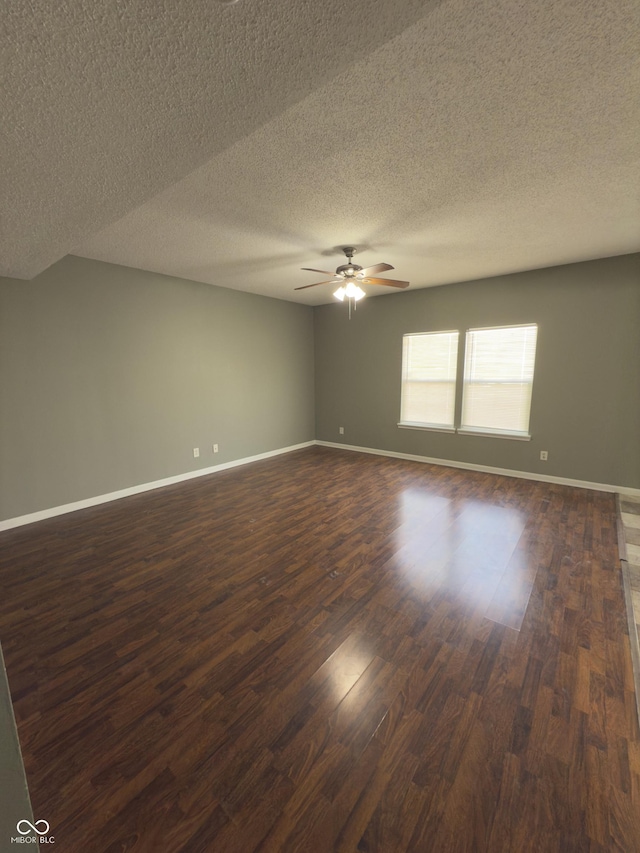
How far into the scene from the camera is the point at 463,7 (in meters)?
1.14

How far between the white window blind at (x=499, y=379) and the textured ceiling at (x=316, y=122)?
4.99 ft

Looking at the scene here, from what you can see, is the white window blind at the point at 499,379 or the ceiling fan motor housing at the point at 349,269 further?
the white window blind at the point at 499,379

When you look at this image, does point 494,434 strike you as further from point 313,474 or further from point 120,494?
point 120,494

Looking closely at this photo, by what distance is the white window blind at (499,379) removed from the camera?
174 inches

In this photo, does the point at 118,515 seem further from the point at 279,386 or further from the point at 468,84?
the point at 468,84

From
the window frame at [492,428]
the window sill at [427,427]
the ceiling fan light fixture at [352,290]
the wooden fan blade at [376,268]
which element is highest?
the wooden fan blade at [376,268]

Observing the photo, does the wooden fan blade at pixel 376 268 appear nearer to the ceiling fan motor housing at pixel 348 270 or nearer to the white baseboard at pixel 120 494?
the ceiling fan motor housing at pixel 348 270

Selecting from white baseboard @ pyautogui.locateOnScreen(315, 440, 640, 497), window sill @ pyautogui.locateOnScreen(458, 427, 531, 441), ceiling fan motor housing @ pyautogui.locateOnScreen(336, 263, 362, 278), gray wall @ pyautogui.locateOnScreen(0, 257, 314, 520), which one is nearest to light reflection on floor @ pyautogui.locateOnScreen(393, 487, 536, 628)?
white baseboard @ pyautogui.locateOnScreen(315, 440, 640, 497)

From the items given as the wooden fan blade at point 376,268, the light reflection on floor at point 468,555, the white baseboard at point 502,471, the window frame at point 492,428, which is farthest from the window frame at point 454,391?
the wooden fan blade at point 376,268

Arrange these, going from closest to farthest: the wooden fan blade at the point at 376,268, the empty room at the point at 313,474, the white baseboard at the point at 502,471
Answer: the empty room at the point at 313,474 < the wooden fan blade at the point at 376,268 < the white baseboard at the point at 502,471

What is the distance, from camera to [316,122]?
166 cm

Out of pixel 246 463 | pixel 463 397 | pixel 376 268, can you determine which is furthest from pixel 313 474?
pixel 376 268

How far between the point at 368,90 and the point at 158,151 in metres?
0.93

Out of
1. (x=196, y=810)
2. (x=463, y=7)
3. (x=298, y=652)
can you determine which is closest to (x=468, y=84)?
(x=463, y=7)
